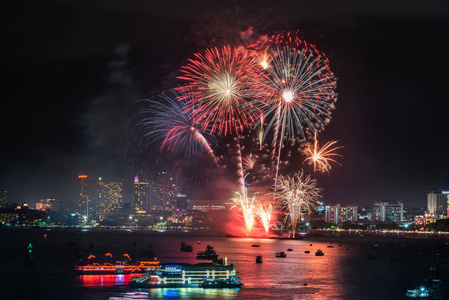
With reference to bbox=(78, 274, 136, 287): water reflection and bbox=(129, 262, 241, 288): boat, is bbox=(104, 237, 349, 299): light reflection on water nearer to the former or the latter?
bbox=(129, 262, 241, 288): boat

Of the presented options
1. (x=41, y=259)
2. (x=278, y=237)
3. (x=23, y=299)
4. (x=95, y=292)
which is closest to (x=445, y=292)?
(x=95, y=292)

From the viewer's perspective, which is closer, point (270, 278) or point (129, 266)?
point (270, 278)

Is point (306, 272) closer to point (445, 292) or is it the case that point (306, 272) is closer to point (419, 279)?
point (419, 279)

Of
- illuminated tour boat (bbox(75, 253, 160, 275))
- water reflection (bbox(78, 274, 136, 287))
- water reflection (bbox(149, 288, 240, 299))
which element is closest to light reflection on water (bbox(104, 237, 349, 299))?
water reflection (bbox(149, 288, 240, 299))

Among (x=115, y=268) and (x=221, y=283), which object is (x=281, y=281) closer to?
(x=221, y=283)

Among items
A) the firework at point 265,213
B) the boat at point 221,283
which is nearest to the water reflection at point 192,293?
the boat at point 221,283

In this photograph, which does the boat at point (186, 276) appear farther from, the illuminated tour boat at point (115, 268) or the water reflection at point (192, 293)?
the illuminated tour boat at point (115, 268)

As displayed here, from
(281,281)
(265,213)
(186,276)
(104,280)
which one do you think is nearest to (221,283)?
(186,276)
